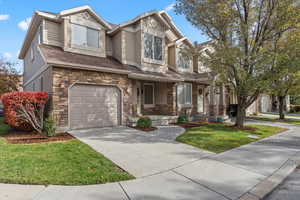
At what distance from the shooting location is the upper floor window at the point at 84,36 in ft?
33.2

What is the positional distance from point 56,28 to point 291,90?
18.9m

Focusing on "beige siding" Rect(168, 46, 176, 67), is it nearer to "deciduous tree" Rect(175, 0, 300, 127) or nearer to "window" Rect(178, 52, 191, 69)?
"window" Rect(178, 52, 191, 69)

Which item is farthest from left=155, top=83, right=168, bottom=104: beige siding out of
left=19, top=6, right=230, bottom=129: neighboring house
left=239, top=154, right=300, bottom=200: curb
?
left=239, top=154, right=300, bottom=200: curb

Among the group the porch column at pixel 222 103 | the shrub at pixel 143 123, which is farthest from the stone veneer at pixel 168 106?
the porch column at pixel 222 103

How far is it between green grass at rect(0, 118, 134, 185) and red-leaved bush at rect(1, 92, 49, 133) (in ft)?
7.11

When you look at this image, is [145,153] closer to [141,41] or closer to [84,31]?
[141,41]

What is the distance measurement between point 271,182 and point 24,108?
916 cm

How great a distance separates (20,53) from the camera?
51.4ft

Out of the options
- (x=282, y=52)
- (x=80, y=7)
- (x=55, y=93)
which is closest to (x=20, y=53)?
(x=80, y=7)

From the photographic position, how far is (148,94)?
13.6m

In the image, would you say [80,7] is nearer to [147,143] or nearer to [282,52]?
[147,143]

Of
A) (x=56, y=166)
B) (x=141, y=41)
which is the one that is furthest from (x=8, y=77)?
(x=56, y=166)

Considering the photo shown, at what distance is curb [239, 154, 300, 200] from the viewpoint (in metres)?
3.06

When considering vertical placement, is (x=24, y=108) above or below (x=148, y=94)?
below
